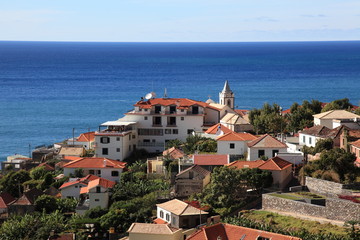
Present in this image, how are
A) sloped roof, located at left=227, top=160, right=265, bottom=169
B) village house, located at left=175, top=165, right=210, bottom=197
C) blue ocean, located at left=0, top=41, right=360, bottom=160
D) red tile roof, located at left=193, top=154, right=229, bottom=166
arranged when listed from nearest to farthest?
sloped roof, located at left=227, top=160, right=265, bottom=169
village house, located at left=175, top=165, right=210, bottom=197
red tile roof, located at left=193, top=154, right=229, bottom=166
blue ocean, located at left=0, top=41, right=360, bottom=160

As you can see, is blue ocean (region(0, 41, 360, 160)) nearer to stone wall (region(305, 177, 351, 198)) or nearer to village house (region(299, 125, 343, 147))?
village house (region(299, 125, 343, 147))

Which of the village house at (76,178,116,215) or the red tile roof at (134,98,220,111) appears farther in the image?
the red tile roof at (134,98,220,111)

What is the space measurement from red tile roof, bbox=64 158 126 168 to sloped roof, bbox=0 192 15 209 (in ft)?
13.8

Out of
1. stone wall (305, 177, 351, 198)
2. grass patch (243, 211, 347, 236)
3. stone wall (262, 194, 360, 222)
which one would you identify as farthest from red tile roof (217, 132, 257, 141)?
grass patch (243, 211, 347, 236)

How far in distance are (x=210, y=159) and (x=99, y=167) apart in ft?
23.4

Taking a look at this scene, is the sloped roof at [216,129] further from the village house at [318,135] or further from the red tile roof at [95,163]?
the red tile roof at [95,163]

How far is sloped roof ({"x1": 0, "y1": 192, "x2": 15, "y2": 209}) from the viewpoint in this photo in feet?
140

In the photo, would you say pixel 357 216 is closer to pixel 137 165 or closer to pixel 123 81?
pixel 137 165

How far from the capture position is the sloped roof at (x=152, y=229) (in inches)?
1298

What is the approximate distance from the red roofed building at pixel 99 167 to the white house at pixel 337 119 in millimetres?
13341

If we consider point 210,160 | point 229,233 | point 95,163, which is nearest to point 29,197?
point 95,163

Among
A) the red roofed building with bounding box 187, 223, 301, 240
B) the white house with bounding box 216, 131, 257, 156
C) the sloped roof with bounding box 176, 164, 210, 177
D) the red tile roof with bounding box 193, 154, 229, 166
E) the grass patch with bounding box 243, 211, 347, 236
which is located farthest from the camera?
the white house with bounding box 216, 131, 257, 156

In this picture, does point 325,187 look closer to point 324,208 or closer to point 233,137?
point 324,208

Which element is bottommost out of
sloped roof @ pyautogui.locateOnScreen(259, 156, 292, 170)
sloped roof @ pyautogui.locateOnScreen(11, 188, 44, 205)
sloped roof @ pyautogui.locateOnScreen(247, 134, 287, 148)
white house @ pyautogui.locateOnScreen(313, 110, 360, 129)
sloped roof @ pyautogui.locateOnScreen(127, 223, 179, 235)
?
sloped roof @ pyautogui.locateOnScreen(11, 188, 44, 205)
